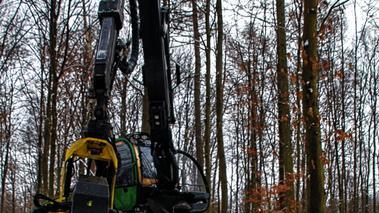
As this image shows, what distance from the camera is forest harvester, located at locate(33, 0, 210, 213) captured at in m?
3.42

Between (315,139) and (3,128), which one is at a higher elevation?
(3,128)

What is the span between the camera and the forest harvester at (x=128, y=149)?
3.42 metres

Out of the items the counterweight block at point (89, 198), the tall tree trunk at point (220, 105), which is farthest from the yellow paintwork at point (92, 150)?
the tall tree trunk at point (220, 105)

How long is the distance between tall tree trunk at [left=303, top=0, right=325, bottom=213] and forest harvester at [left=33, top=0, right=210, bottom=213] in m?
2.00

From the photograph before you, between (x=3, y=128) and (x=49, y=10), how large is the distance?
15.5m

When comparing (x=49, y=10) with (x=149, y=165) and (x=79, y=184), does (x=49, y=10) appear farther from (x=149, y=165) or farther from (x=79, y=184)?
(x=79, y=184)

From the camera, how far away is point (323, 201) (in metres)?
7.76

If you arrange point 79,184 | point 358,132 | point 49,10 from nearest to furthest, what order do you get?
point 79,184
point 49,10
point 358,132

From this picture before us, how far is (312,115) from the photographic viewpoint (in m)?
7.84

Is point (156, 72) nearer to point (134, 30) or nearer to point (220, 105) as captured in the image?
point (134, 30)

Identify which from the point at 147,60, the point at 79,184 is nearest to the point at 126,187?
the point at 147,60

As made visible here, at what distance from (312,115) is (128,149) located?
9.90ft

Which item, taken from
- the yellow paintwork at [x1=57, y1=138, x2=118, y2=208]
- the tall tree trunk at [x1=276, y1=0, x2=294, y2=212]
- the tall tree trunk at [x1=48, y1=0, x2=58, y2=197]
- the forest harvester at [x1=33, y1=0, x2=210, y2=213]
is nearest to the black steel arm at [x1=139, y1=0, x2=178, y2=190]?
the forest harvester at [x1=33, y1=0, x2=210, y2=213]

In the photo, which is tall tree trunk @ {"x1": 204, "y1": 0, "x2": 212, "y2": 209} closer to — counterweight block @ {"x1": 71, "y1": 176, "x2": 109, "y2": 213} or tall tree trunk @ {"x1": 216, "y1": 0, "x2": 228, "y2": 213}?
tall tree trunk @ {"x1": 216, "y1": 0, "x2": 228, "y2": 213}
